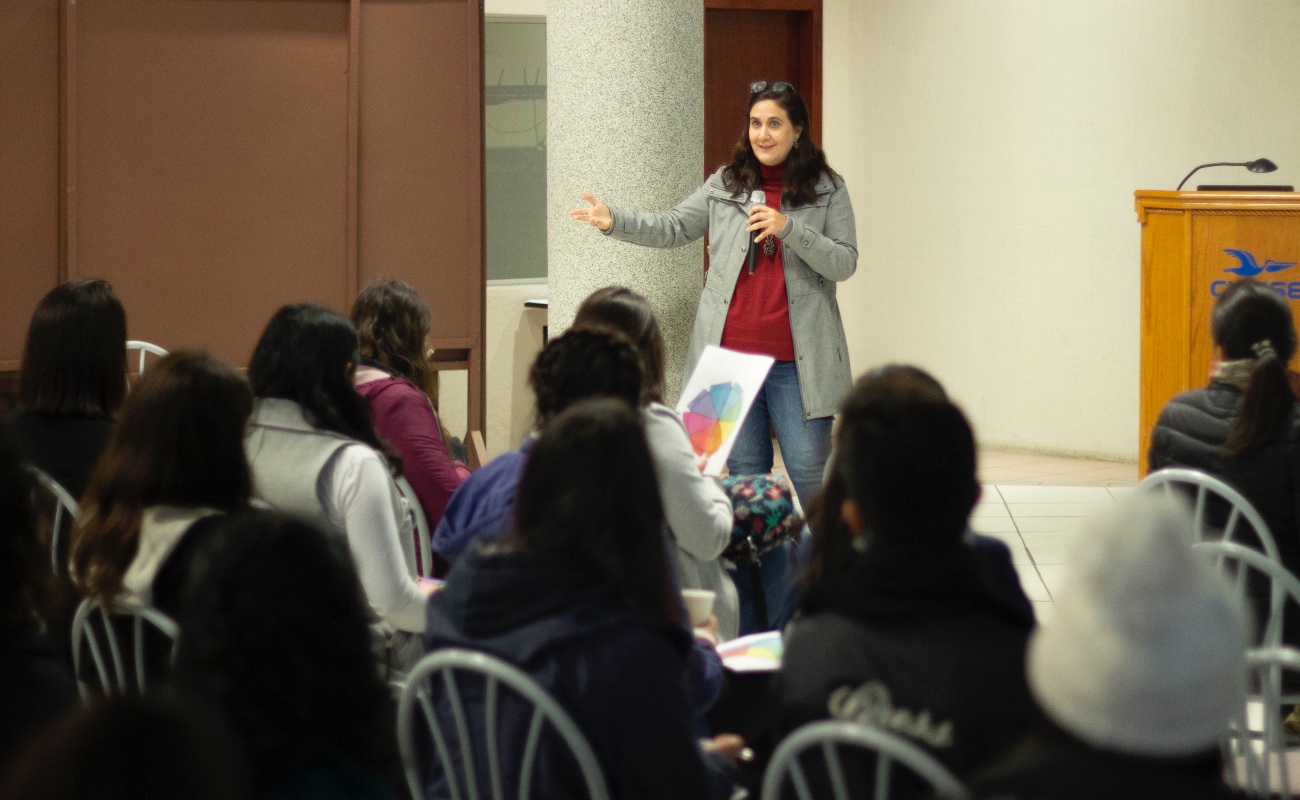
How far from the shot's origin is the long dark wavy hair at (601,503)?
1693mm

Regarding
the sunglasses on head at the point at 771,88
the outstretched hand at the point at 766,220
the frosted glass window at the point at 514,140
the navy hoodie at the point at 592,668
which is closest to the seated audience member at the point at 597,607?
the navy hoodie at the point at 592,668

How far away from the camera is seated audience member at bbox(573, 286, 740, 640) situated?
8.39 ft

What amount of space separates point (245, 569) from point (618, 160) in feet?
10.9

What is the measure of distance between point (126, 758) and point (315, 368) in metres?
1.79

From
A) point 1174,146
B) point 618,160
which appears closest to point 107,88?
point 618,160

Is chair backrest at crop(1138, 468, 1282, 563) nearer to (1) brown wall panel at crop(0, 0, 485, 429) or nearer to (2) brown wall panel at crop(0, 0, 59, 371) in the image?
(1) brown wall panel at crop(0, 0, 485, 429)

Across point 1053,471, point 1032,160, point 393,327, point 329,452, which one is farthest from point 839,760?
point 1032,160

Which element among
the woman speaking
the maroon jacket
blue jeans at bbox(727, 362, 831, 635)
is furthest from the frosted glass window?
the maroon jacket

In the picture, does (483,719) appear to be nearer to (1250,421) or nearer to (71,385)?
(71,385)

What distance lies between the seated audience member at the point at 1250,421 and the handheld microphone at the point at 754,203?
4.50ft

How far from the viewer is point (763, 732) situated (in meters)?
2.40

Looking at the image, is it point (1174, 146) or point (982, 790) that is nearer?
point (982, 790)

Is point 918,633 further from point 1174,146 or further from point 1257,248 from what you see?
point 1174,146

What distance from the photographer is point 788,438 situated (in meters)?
4.03
